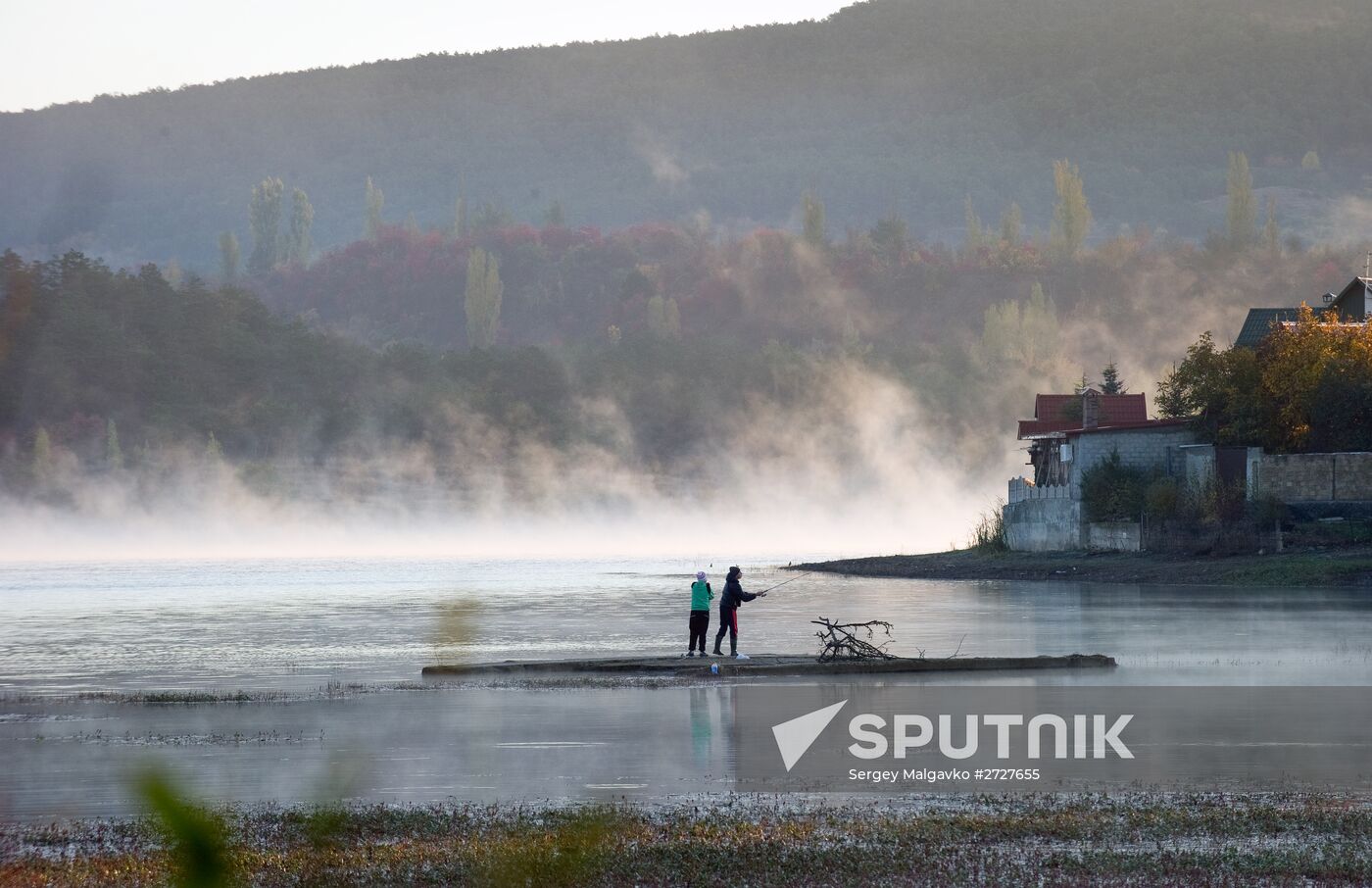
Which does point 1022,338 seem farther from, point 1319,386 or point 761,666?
point 761,666

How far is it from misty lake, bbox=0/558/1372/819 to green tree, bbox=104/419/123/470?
281ft

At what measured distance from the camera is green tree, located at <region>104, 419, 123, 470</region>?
153 metres

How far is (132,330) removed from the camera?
6309 inches

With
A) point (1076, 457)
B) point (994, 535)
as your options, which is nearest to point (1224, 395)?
point (1076, 457)

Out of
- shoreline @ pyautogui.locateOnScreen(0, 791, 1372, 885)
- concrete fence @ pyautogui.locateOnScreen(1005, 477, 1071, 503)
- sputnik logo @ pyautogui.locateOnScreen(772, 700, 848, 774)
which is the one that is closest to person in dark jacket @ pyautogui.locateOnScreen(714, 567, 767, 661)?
sputnik logo @ pyautogui.locateOnScreen(772, 700, 848, 774)

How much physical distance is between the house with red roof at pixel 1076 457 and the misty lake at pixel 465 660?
20.8 ft

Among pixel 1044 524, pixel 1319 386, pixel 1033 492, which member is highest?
pixel 1319 386

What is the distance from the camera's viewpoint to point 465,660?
33156mm

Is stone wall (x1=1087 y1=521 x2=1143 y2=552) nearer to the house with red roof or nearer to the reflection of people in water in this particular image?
the house with red roof

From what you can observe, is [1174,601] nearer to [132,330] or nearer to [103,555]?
[103,555]

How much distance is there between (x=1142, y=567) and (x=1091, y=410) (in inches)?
622

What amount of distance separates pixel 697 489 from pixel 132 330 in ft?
179

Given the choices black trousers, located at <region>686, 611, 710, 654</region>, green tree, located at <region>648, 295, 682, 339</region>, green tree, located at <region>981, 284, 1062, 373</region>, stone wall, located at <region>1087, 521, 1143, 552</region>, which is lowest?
black trousers, located at <region>686, 611, 710, 654</region>

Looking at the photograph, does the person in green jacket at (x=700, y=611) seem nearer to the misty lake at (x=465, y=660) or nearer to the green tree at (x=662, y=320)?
the misty lake at (x=465, y=660)
